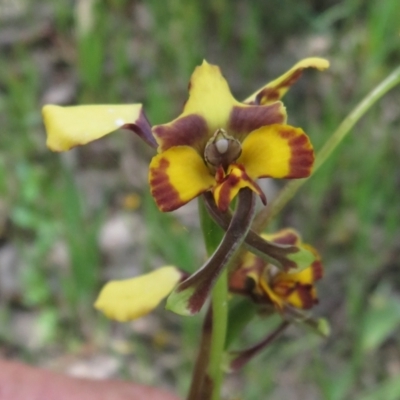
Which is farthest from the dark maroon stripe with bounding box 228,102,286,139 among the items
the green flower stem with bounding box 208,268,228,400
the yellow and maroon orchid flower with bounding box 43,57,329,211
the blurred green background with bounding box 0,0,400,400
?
the blurred green background with bounding box 0,0,400,400

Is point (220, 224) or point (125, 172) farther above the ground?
point (220, 224)

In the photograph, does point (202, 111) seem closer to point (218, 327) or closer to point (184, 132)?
point (184, 132)

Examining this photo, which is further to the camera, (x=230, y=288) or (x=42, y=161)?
(x=42, y=161)

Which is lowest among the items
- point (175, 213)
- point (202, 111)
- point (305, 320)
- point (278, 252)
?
point (175, 213)

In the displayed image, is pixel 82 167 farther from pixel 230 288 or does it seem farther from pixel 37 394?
pixel 230 288

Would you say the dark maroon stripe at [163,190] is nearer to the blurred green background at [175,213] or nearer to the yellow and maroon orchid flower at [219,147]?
the yellow and maroon orchid flower at [219,147]

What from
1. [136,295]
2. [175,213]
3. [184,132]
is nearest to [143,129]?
[184,132]

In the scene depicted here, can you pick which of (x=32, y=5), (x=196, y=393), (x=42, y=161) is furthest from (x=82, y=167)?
(x=196, y=393)
